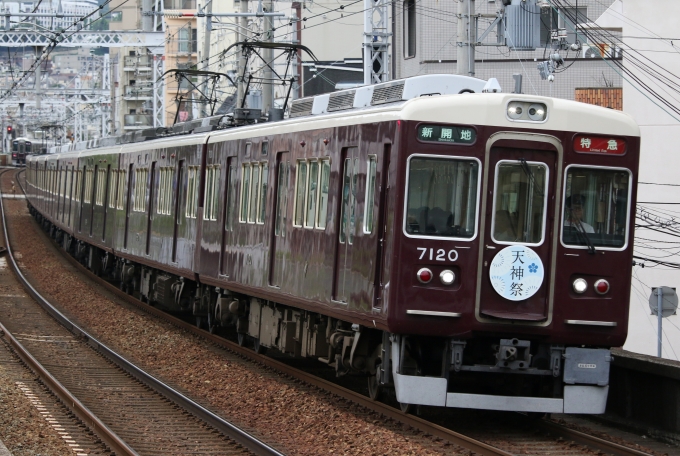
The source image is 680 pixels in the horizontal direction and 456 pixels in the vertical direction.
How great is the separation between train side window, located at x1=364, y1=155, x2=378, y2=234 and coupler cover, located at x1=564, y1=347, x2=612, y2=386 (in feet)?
6.01

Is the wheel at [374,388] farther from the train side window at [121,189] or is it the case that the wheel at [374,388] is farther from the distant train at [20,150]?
the distant train at [20,150]

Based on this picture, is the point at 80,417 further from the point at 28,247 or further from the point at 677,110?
the point at 28,247

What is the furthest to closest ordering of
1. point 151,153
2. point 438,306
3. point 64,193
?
point 64,193, point 151,153, point 438,306

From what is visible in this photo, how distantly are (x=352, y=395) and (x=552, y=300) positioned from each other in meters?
2.45

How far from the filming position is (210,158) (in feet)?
50.4

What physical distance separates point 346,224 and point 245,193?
3.65 meters

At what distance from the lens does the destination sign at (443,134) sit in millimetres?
8852

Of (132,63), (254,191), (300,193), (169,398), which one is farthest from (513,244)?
(132,63)

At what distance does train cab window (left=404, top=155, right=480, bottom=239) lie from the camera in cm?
886

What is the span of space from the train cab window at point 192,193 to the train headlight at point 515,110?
24.9 ft

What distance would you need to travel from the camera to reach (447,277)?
8.82m

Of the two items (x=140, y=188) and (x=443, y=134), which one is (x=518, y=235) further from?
(x=140, y=188)

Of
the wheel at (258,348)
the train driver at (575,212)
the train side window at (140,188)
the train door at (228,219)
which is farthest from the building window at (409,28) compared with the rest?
the train driver at (575,212)

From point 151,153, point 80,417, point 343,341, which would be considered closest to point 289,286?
point 343,341
